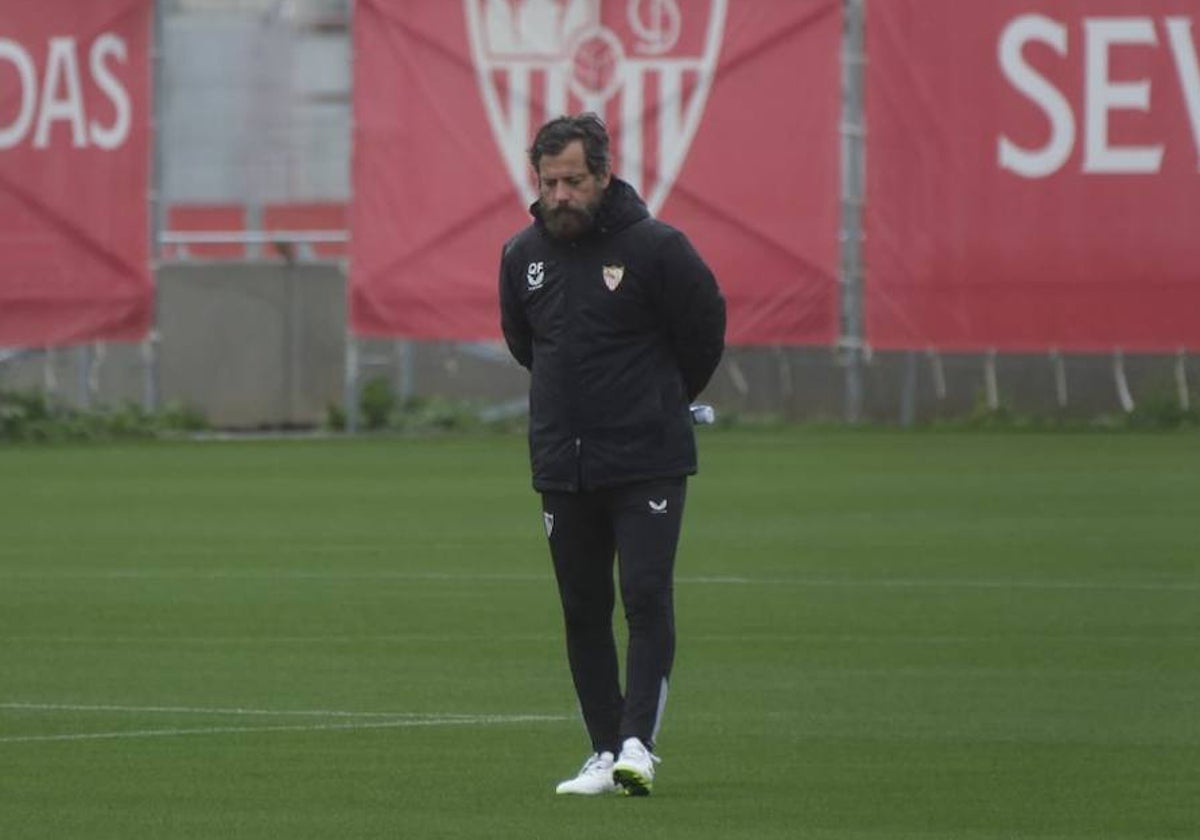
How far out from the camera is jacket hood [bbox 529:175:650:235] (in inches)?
391

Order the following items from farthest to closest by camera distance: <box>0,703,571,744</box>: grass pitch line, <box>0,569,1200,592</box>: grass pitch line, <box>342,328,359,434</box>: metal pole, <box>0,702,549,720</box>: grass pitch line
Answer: <box>342,328,359,434</box>: metal pole → <box>0,569,1200,592</box>: grass pitch line → <box>0,702,549,720</box>: grass pitch line → <box>0,703,571,744</box>: grass pitch line

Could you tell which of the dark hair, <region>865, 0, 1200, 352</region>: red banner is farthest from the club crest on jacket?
<region>865, 0, 1200, 352</region>: red banner

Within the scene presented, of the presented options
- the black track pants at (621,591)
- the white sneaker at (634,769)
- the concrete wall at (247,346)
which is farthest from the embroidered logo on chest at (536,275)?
the concrete wall at (247,346)

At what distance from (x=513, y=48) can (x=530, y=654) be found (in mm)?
15452

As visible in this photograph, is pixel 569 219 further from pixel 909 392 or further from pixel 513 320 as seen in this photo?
pixel 909 392

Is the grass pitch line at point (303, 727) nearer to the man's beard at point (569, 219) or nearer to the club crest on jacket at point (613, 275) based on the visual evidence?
the club crest on jacket at point (613, 275)

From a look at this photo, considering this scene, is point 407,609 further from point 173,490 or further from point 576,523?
point 173,490

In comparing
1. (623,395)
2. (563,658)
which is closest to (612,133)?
(563,658)

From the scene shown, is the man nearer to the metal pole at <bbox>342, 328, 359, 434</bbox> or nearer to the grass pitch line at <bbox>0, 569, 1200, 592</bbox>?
the grass pitch line at <bbox>0, 569, 1200, 592</bbox>

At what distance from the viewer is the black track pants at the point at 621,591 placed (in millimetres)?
10023

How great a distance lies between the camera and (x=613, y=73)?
28781 millimetres

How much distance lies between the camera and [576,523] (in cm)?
1016

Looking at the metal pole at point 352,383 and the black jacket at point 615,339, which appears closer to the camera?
the black jacket at point 615,339

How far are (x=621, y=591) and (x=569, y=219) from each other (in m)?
1.12
